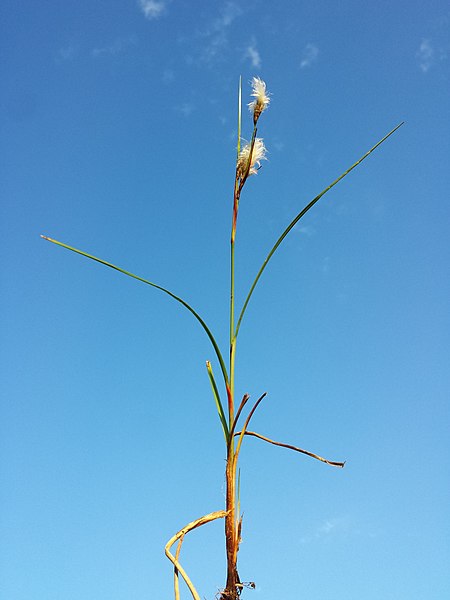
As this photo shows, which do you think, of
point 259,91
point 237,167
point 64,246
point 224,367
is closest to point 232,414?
point 224,367

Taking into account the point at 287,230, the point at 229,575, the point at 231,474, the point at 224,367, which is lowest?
the point at 229,575

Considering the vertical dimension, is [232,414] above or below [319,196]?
below

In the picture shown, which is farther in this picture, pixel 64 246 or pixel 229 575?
pixel 64 246

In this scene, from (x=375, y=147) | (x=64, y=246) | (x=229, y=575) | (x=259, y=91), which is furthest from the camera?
(x=259, y=91)

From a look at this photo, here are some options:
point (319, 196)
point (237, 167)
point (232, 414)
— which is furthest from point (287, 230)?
point (232, 414)

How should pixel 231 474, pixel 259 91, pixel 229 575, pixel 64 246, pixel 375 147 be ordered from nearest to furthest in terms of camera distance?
1. pixel 229 575
2. pixel 231 474
3. pixel 64 246
4. pixel 375 147
5. pixel 259 91

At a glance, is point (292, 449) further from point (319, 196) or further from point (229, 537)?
point (319, 196)

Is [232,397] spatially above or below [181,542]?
above

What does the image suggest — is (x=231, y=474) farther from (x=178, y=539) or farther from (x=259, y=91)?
(x=259, y=91)

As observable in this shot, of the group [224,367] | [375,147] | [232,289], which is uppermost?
[375,147]
